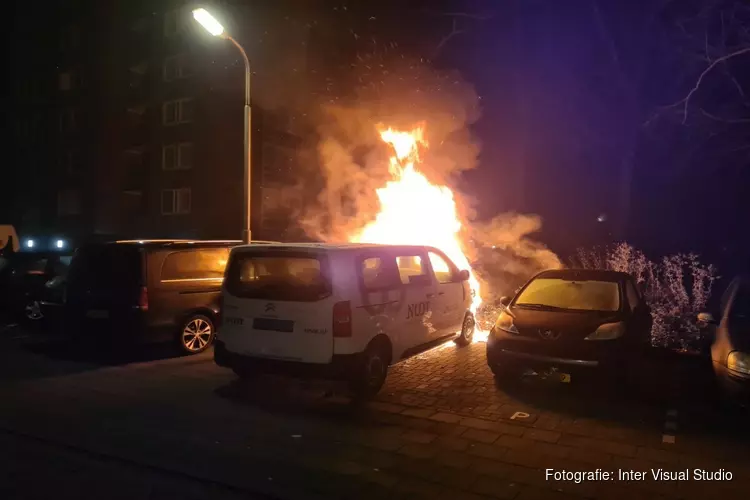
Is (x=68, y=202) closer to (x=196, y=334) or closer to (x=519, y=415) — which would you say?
(x=196, y=334)

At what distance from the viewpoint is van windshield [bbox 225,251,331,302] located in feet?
19.1

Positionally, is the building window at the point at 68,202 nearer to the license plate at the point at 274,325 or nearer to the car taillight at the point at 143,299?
the car taillight at the point at 143,299

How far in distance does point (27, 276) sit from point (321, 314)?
914cm

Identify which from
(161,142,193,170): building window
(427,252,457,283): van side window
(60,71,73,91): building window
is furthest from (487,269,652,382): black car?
(60,71,73,91): building window

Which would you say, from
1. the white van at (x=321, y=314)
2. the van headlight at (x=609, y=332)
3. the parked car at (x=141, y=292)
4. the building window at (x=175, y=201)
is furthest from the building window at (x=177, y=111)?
the van headlight at (x=609, y=332)

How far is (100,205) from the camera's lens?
31000 mm

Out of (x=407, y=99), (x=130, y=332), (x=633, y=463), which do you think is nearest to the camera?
(x=633, y=463)

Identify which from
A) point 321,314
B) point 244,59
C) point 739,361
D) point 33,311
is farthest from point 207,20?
point 739,361

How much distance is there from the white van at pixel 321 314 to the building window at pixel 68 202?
30.3m

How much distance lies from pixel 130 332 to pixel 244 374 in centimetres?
237

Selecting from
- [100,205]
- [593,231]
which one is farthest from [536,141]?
[100,205]

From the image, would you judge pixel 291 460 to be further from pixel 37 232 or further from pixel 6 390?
pixel 37 232

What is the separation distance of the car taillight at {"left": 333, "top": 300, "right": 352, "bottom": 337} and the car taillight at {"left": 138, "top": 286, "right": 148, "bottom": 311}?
3633mm

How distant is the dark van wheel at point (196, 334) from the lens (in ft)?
27.5
